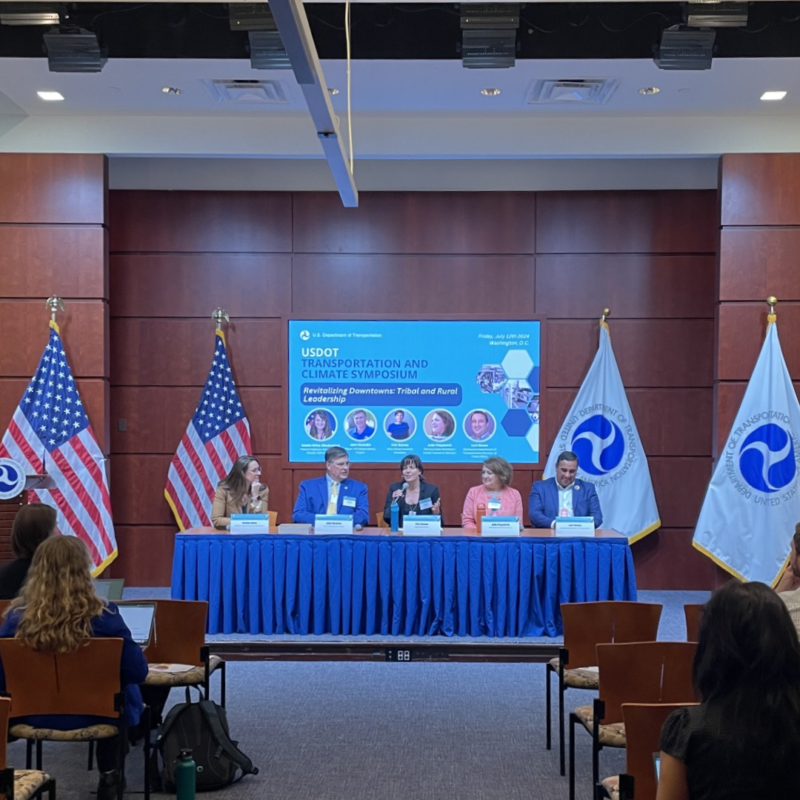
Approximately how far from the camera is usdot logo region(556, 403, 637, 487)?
8.38 meters

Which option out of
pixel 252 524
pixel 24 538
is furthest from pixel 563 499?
pixel 24 538

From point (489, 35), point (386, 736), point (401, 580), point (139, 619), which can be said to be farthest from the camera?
point (401, 580)

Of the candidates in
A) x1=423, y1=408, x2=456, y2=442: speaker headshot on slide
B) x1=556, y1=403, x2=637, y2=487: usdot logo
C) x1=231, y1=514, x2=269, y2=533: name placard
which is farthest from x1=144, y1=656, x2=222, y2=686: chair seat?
Answer: x1=556, y1=403, x2=637, y2=487: usdot logo

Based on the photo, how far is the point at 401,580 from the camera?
20.8 ft

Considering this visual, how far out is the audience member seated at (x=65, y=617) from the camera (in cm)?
346

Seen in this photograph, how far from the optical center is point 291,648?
20.1 feet

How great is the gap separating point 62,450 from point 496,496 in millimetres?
3398

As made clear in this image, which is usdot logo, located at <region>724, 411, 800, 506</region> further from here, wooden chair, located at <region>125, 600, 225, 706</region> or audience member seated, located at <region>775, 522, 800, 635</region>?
wooden chair, located at <region>125, 600, 225, 706</region>

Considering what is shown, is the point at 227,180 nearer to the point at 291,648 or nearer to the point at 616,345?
the point at 616,345

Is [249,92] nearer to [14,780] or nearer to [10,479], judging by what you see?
[10,479]

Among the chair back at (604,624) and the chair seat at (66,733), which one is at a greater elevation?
the chair back at (604,624)

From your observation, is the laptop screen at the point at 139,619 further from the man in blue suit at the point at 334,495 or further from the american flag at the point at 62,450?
the american flag at the point at 62,450

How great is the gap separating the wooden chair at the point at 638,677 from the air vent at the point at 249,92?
5.06 m

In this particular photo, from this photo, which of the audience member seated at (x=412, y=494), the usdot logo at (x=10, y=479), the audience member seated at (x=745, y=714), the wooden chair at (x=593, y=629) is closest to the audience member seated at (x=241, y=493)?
the audience member seated at (x=412, y=494)
